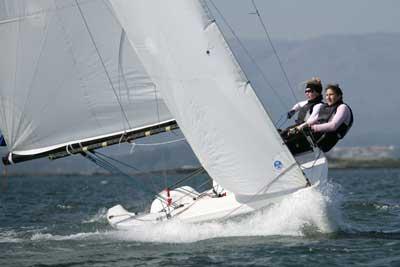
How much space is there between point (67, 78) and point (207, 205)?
10.9ft

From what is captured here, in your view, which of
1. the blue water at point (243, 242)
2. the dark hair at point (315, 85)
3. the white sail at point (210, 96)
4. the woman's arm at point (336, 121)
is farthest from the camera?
the dark hair at point (315, 85)

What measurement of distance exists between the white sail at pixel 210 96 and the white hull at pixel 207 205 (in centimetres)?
30

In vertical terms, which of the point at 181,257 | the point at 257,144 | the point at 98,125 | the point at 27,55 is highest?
the point at 27,55

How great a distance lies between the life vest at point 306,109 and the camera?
16.9m

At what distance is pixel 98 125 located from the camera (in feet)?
58.0

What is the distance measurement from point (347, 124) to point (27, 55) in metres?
5.62

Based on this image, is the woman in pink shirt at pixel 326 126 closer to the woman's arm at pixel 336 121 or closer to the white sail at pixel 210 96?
the woman's arm at pixel 336 121

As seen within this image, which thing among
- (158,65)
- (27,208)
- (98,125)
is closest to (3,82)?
(98,125)

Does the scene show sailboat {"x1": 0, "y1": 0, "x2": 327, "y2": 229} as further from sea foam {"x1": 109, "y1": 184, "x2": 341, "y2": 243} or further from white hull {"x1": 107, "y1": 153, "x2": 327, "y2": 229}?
sea foam {"x1": 109, "y1": 184, "x2": 341, "y2": 243}

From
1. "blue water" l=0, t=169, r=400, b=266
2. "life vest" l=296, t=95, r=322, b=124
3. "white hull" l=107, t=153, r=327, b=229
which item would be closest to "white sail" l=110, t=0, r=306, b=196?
"white hull" l=107, t=153, r=327, b=229

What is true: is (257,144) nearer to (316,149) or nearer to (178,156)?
(316,149)

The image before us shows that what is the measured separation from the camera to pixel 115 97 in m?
17.6

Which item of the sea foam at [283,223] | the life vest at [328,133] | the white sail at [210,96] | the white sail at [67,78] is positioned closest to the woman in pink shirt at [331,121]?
the life vest at [328,133]

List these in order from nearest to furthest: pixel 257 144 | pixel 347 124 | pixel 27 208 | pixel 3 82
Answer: pixel 257 144 < pixel 347 124 < pixel 3 82 < pixel 27 208
